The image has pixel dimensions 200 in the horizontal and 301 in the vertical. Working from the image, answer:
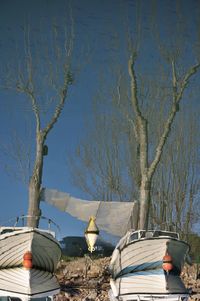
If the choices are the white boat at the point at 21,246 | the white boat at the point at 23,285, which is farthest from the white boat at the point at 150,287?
the white boat at the point at 21,246

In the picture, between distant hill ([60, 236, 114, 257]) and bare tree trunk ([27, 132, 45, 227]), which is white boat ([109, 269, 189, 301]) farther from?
distant hill ([60, 236, 114, 257])

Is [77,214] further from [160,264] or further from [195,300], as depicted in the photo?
[160,264]

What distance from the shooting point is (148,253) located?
8.60 metres

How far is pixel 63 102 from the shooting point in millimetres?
13844

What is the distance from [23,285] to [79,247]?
22.4 feet

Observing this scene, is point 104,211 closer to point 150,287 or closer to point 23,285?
point 150,287

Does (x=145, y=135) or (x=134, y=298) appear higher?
(x=145, y=135)

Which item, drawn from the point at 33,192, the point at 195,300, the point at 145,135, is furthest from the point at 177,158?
the point at 195,300

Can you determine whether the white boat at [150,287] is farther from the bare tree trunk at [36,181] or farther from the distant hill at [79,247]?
the distant hill at [79,247]

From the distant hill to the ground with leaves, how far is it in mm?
1716

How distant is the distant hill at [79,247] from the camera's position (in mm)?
14680

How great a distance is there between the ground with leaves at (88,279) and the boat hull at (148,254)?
2005 millimetres

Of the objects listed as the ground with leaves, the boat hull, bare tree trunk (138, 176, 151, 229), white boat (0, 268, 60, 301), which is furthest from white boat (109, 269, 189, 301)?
bare tree trunk (138, 176, 151, 229)

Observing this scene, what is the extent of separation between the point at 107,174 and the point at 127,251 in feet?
34.8
